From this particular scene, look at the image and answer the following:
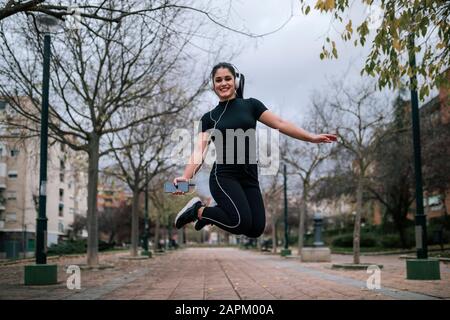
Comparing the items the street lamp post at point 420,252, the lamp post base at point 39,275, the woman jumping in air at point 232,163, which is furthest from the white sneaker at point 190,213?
the street lamp post at point 420,252

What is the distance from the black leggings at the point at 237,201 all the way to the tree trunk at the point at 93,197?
66.2ft

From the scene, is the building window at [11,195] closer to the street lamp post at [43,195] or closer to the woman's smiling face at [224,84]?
the street lamp post at [43,195]

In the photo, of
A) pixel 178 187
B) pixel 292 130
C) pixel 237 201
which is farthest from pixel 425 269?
pixel 178 187

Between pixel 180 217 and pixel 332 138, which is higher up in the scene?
pixel 332 138

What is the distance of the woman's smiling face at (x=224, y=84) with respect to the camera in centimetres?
334

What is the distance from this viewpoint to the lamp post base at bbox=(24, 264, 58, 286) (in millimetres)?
14844

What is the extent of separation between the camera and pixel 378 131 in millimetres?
22938

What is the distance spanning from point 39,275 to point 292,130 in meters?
13.2

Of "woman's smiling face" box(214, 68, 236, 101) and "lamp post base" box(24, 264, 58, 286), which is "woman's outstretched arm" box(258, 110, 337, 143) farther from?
"lamp post base" box(24, 264, 58, 286)

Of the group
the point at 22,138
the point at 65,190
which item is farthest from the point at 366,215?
the point at 22,138
